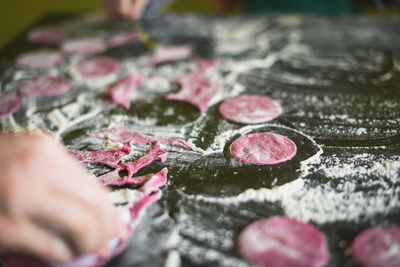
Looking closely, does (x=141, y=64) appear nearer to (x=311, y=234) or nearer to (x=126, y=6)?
(x=126, y=6)

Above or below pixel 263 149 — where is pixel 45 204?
above

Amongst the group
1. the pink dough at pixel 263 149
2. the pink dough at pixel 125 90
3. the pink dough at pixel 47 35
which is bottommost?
the pink dough at pixel 263 149

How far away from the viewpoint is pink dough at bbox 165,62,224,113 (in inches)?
34.9

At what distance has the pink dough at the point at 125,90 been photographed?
2.97 ft

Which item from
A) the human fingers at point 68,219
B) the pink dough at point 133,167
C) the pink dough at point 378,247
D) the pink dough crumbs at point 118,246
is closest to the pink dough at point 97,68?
the pink dough at point 133,167

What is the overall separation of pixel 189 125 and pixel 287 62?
1.43 ft

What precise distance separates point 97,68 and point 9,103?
0.88ft

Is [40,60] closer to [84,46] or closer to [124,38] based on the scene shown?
[84,46]

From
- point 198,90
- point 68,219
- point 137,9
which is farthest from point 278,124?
point 137,9

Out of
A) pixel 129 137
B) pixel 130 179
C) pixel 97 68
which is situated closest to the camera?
pixel 130 179

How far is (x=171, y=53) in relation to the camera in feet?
3.82

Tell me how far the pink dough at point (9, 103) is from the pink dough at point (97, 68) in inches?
7.4

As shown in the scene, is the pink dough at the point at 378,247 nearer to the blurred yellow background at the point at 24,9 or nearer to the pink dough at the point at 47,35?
the pink dough at the point at 47,35

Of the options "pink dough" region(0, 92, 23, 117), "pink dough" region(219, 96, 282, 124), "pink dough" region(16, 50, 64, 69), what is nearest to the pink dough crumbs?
"pink dough" region(219, 96, 282, 124)
